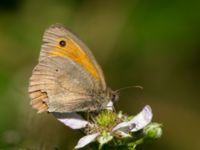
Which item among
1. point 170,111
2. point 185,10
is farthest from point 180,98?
point 185,10

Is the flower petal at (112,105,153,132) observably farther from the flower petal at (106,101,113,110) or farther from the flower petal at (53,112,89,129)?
the flower petal at (106,101,113,110)

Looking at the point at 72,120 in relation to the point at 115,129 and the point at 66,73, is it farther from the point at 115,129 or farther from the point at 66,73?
the point at 66,73

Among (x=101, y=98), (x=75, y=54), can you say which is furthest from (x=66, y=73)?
(x=101, y=98)

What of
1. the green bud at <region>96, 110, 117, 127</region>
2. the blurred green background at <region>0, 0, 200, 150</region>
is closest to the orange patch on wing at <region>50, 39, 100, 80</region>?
the green bud at <region>96, 110, 117, 127</region>

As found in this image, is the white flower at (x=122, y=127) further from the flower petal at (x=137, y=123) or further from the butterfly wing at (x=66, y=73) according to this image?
the butterfly wing at (x=66, y=73)

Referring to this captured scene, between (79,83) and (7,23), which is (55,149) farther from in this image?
(7,23)
